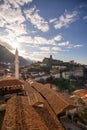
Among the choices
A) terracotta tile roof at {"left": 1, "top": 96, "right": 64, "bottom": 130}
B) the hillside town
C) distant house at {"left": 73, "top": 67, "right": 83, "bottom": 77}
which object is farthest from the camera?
distant house at {"left": 73, "top": 67, "right": 83, "bottom": 77}

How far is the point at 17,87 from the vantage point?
30.9 meters

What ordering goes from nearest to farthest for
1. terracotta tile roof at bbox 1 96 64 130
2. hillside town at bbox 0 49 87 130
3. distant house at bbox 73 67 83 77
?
terracotta tile roof at bbox 1 96 64 130, hillside town at bbox 0 49 87 130, distant house at bbox 73 67 83 77

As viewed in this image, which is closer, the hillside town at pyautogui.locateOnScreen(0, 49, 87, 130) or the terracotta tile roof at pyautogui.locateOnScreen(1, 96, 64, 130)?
the terracotta tile roof at pyautogui.locateOnScreen(1, 96, 64, 130)

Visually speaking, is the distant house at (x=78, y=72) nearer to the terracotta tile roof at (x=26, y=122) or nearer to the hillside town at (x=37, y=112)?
the hillside town at (x=37, y=112)

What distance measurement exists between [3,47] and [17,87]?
10376 cm

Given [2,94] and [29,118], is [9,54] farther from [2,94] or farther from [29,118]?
[29,118]

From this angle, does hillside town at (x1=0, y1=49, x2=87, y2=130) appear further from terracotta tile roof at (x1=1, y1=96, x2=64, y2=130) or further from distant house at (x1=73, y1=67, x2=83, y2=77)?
distant house at (x1=73, y1=67, x2=83, y2=77)

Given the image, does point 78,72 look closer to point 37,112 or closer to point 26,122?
point 37,112

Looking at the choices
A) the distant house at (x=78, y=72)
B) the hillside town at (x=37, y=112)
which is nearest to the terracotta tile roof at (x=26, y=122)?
the hillside town at (x=37, y=112)

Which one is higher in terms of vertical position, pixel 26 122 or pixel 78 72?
pixel 78 72

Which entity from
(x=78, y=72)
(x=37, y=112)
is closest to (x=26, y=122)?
(x=37, y=112)

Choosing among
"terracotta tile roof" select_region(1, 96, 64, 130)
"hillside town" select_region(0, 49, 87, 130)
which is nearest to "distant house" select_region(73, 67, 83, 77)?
"hillside town" select_region(0, 49, 87, 130)

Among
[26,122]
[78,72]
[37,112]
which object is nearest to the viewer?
[26,122]

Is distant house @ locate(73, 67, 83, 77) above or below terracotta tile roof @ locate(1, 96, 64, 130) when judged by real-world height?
above
